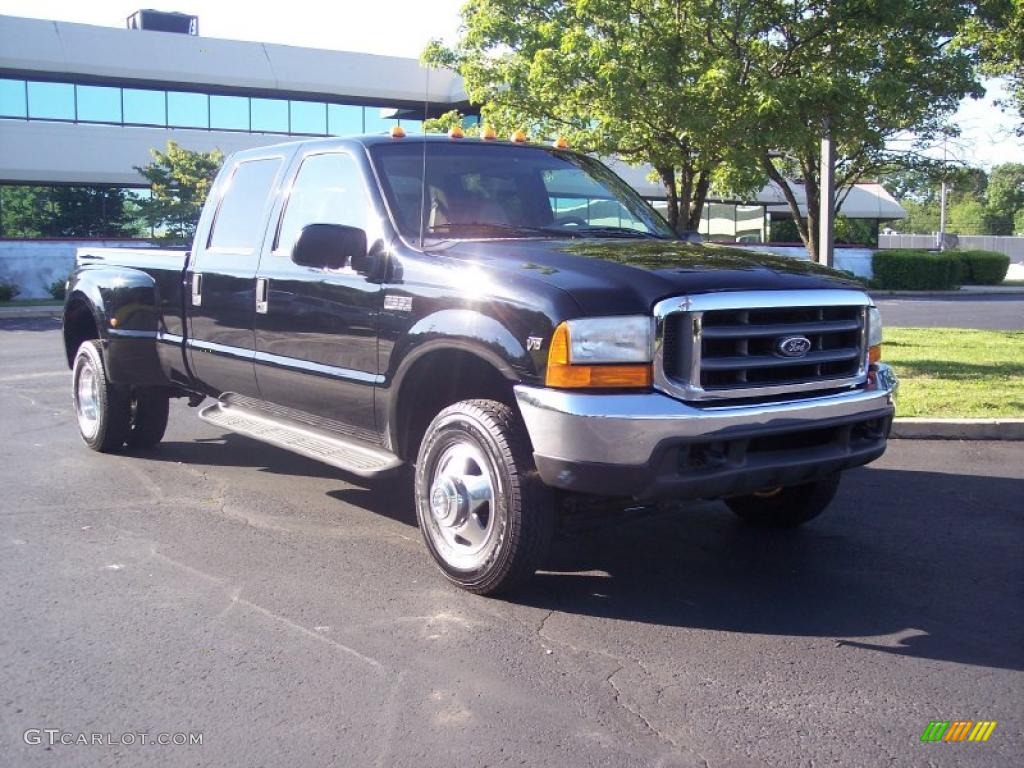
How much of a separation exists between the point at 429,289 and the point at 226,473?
3.00 m

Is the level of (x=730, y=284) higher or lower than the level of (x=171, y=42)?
lower

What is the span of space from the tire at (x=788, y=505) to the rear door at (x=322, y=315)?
2126 millimetres

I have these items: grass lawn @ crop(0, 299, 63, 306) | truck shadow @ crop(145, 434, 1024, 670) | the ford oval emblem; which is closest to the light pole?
truck shadow @ crop(145, 434, 1024, 670)

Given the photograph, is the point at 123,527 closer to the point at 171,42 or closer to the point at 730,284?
the point at 730,284

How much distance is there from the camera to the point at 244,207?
21.7ft

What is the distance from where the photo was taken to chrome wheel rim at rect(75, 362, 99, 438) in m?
7.70

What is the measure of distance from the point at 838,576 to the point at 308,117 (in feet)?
115

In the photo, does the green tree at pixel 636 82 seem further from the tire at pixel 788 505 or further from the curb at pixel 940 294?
the curb at pixel 940 294

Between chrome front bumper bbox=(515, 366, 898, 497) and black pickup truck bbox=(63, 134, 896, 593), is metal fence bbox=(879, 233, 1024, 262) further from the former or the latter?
chrome front bumper bbox=(515, 366, 898, 497)

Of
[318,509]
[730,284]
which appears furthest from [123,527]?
[730,284]

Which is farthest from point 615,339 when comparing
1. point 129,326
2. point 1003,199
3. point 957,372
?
point 1003,199

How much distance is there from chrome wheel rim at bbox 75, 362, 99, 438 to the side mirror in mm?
3142

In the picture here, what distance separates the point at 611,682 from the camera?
3.82 meters

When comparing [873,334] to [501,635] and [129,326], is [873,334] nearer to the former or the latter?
[501,635]
